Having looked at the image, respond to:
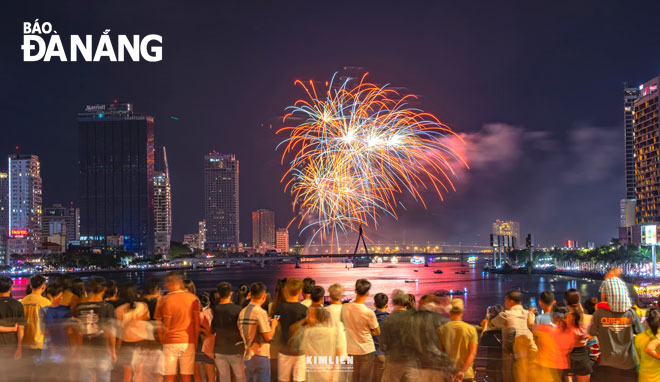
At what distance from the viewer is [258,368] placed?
8.38m

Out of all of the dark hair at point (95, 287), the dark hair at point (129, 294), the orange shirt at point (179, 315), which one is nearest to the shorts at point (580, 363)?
the orange shirt at point (179, 315)

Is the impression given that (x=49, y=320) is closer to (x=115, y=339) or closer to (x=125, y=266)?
(x=115, y=339)

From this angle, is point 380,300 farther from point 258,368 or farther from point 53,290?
point 53,290

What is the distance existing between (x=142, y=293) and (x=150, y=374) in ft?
4.39

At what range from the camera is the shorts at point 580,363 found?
329 inches

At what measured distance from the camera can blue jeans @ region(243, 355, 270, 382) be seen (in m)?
8.34

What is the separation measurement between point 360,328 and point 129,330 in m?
3.38

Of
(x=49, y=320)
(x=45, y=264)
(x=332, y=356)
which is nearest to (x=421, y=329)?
(x=332, y=356)

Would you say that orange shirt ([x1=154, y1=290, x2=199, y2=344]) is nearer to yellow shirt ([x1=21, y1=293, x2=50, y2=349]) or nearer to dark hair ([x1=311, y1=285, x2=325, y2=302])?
dark hair ([x1=311, y1=285, x2=325, y2=302])

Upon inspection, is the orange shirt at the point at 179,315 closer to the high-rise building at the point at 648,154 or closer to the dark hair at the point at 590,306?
the dark hair at the point at 590,306

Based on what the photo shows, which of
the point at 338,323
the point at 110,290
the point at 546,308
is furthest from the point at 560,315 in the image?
the point at 110,290

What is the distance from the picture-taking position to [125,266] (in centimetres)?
19288

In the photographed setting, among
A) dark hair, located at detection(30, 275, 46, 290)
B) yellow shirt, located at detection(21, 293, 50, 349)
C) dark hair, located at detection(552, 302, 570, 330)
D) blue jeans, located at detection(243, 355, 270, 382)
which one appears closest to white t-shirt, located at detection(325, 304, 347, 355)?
blue jeans, located at detection(243, 355, 270, 382)

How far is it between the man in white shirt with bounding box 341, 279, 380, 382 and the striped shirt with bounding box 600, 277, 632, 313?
291 cm
